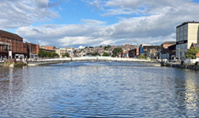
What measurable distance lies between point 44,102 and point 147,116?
9.09 m

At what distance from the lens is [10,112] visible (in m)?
18.2

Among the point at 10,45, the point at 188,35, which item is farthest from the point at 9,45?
the point at 188,35

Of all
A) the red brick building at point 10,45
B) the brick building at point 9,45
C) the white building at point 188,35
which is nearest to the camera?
the brick building at point 9,45

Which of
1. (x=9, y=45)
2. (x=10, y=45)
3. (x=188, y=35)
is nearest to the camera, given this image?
(x=9, y=45)

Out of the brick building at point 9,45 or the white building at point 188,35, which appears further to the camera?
the white building at point 188,35

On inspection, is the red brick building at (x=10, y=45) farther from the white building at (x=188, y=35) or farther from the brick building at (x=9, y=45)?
the white building at (x=188, y=35)

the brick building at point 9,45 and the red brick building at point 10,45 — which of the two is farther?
the red brick building at point 10,45

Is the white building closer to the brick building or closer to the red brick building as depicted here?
the red brick building

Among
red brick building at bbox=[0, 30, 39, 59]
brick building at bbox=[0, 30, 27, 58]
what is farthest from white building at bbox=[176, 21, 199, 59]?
brick building at bbox=[0, 30, 27, 58]

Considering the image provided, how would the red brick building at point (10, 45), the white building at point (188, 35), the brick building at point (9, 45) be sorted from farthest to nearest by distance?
the white building at point (188, 35) → the red brick building at point (10, 45) → the brick building at point (9, 45)

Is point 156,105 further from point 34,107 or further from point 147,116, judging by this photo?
point 34,107

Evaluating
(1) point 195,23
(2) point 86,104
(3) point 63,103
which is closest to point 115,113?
(2) point 86,104

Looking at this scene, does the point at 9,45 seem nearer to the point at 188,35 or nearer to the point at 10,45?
the point at 10,45

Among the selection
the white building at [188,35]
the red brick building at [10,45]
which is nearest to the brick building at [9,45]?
the red brick building at [10,45]
